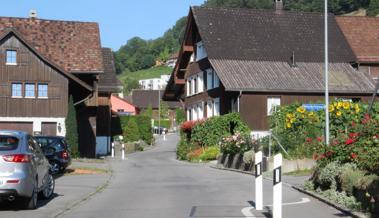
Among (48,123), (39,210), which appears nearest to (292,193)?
(39,210)

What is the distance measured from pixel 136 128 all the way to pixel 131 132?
0.71 m

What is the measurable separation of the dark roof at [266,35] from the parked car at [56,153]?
20.4 meters

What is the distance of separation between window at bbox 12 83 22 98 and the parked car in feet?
48.2

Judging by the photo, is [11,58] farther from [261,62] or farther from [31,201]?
[31,201]

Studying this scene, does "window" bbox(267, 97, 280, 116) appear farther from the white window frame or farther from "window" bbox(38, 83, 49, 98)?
"window" bbox(38, 83, 49, 98)

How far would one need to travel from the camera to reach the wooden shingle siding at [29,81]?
40.8 meters

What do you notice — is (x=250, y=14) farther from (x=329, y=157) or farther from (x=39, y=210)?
(x=39, y=210)

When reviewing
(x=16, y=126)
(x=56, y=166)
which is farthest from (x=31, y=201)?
(x=16, y=126)

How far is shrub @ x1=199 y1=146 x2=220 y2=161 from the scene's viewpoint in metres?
41.3

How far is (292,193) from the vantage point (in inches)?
688

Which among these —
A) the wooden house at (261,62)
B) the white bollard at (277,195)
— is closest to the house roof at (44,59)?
the wooden house at (261,62)

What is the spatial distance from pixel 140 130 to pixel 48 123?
31052 millimetres

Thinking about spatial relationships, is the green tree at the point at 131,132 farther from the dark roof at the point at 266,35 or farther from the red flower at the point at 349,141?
the red flower at the point at 349,141

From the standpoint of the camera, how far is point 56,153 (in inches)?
1047
